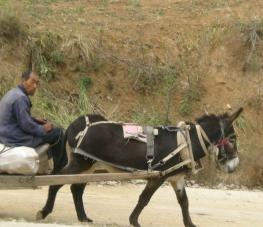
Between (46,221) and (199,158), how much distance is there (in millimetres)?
2223

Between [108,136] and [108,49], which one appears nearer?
[108,136]

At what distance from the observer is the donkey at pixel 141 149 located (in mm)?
9812

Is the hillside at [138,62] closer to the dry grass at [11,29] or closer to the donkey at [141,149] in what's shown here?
the dry grass at [11,29]

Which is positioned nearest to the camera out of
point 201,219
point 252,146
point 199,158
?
point 199,158

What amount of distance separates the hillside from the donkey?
6.68 meters

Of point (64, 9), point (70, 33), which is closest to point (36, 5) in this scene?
point (64, 9)

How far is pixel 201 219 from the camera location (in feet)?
38.9

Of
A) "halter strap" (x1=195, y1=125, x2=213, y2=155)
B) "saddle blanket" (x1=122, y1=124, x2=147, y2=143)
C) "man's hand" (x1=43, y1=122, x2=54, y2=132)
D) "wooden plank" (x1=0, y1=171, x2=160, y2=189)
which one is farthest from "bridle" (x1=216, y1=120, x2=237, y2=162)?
"man's hand" (x1=43, y1=122, x2=54, y2=132)

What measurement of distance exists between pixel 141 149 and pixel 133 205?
11.0 ft

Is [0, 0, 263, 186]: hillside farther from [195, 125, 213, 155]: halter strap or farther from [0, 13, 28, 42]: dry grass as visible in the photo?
[195, 125, 213, 155]: halter strap

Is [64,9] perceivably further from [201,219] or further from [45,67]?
[201,219]

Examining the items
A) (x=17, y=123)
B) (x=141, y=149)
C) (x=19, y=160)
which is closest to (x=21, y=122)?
(x=17, y=123)

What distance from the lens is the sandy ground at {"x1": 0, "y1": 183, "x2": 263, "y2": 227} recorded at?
36.3 ft

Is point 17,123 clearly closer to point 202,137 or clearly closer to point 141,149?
point 141,149
